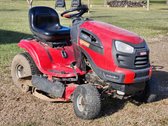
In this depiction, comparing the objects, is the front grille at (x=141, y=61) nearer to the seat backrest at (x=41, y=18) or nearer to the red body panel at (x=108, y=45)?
the red body panel at (x=108, y=45)

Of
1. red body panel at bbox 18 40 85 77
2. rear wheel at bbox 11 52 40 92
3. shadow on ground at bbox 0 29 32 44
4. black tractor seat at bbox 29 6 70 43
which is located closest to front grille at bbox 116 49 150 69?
red body panel at bbox 18 40 85 77

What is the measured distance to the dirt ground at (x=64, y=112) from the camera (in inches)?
211

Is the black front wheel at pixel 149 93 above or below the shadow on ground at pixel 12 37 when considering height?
above

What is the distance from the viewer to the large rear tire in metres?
5.28

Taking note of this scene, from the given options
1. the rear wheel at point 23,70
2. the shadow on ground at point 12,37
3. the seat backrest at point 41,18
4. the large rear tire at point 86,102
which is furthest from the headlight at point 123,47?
the shadow on ground at point 12,37

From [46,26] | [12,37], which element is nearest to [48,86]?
[46,26]

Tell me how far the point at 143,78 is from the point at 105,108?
0.85m

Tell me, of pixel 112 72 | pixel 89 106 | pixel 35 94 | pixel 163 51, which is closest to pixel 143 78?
pixel 112 72

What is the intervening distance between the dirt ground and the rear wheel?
140 mm

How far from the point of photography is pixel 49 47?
6.30 metres

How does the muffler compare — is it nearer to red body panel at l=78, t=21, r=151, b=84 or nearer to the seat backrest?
red body panel at l=78, t=21, r=151, b=84

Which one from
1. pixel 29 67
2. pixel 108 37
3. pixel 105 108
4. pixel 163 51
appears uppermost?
pixel 108 37

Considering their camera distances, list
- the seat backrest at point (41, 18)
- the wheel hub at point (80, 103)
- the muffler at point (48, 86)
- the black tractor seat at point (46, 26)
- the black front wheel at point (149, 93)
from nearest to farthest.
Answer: the wheel hub at point (80, 103) < the muffler at point (48, 86) < the black front wheel at point (149, 93) < the black tractor seat at point (46, 26) < the seat backrest at point (41, 18)

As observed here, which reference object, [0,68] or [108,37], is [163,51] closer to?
[0,68]
